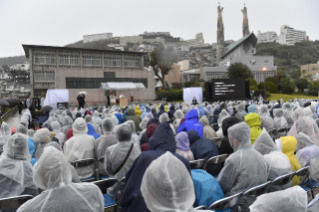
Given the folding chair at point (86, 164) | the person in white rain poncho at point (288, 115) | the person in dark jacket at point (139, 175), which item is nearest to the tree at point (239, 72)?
the person in white rain poncho at point (288, 115)

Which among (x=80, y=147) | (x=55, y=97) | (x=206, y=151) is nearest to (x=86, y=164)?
(x=80, y=147)

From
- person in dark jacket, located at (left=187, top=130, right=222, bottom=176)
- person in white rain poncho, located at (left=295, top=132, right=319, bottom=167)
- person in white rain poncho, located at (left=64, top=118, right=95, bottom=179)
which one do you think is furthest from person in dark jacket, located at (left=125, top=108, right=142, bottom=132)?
person in white rain poncho, located at (left=295, top=132, right=319, bottom=167)

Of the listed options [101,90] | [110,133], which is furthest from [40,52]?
[110,133]

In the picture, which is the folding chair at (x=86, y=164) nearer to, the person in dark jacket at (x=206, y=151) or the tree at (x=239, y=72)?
the person in dark jacket at (x=206, y=151)

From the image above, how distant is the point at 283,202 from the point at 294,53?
124 meters

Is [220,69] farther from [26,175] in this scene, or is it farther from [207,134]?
[26,175]

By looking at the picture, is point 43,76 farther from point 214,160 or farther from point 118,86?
point 214,160

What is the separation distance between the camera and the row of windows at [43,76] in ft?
132

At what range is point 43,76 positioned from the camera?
133 feet

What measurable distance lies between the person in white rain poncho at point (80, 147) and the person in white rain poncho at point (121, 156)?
0.92 m

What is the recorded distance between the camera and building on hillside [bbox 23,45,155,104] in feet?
100.0

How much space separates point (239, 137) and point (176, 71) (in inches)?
2580

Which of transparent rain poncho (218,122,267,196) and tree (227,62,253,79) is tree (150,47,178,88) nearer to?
tree (227,62,253,79)

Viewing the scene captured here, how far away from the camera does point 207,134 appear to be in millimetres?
6180
